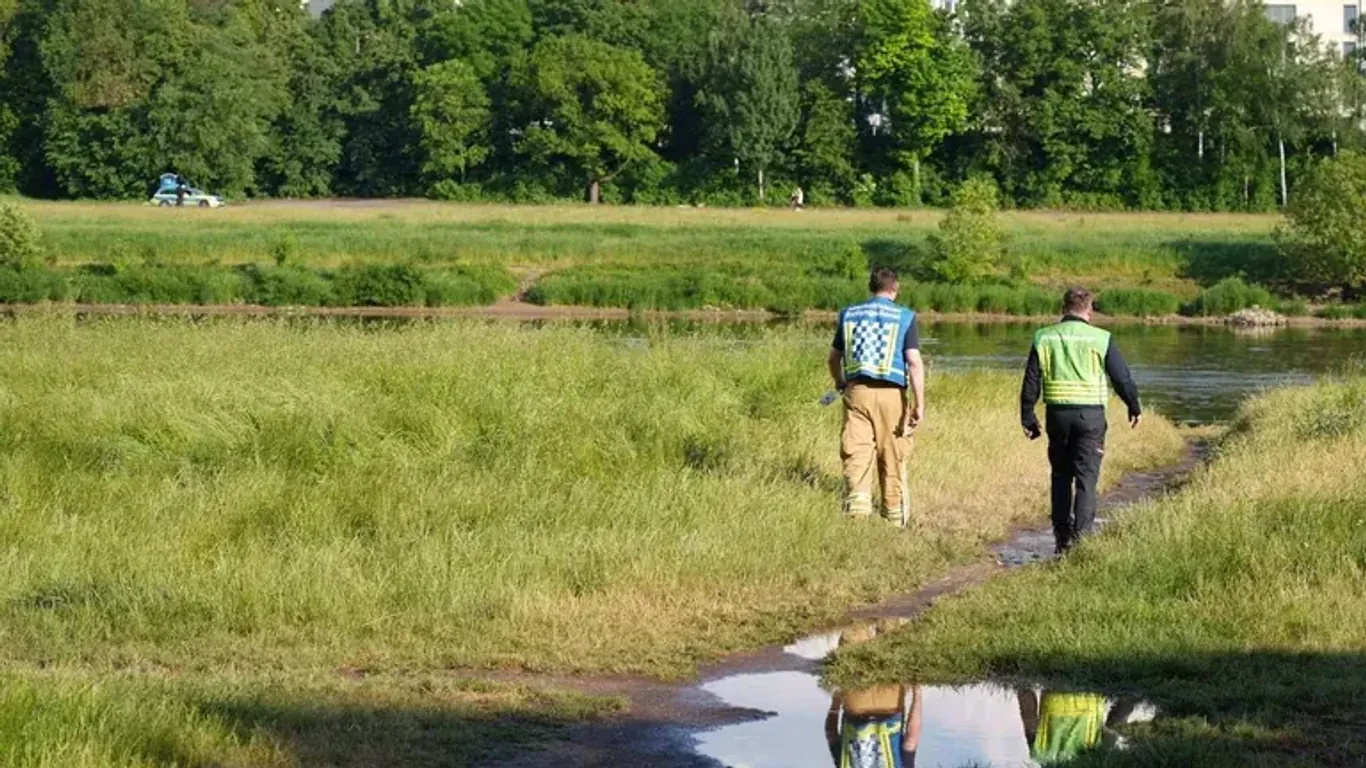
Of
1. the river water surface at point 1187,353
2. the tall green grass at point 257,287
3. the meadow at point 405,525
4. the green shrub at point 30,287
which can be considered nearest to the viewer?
the meadow at point 405,525

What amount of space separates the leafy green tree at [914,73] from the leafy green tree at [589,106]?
10.1m

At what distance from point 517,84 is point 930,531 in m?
81.7

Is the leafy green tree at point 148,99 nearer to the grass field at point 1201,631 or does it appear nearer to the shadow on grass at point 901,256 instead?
the shadow on grass at point 901,256

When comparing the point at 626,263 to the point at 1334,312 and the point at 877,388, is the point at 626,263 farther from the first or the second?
the point at 877,388

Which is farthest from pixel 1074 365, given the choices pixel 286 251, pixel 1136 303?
pixel 286 251

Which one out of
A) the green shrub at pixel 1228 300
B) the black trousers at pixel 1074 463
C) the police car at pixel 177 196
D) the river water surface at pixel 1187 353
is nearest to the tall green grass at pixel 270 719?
the black trousers at pixel 1074 463

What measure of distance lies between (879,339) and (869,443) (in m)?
0.81

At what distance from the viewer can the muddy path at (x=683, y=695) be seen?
948 centimetres

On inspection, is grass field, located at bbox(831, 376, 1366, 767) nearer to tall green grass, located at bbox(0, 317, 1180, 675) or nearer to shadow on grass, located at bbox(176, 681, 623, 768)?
tall green grass, located at bbox(0, 317, 1180, 675)

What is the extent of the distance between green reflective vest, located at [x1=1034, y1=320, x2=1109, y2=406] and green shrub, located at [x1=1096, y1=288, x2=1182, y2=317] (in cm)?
4761

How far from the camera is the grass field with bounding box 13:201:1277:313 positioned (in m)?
61.8

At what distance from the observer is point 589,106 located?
308ft

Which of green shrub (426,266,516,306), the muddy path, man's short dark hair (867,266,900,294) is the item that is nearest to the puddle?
the muddy path

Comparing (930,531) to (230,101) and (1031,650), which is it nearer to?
(1031,650)
